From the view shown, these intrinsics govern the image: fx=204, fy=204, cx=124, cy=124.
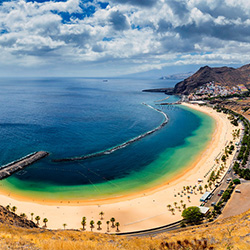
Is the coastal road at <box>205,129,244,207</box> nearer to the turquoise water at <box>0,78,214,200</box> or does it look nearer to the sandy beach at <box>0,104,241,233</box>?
the sandy beach at <box>0,104,241,233</box>

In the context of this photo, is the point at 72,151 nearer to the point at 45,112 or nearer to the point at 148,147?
the point at 148,147

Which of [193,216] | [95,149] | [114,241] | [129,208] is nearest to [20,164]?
[95,149]

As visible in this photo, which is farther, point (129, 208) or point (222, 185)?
point (222, 185)

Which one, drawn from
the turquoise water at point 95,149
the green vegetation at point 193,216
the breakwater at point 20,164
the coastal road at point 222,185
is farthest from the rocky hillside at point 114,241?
the breakwater at point 20,164

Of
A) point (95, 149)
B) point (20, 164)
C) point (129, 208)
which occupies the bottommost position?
point (20, 164)

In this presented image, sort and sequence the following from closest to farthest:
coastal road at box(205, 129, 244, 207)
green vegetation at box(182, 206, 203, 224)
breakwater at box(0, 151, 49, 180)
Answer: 1. green vegetation at box(182, 206, 203, 224)
2. coastal road at box(205, 129, 244, 207)
3. breakwater at box(0, 151, 49, 180)

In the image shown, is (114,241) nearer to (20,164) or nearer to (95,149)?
(20,164)

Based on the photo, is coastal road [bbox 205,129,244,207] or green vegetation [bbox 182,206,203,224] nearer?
green vegetation [bbox 182,206,203,224]

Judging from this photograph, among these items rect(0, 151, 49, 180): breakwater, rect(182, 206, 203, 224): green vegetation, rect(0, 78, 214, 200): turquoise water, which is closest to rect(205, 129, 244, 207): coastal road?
rect(182, 206, 203, 224): green vegetation
